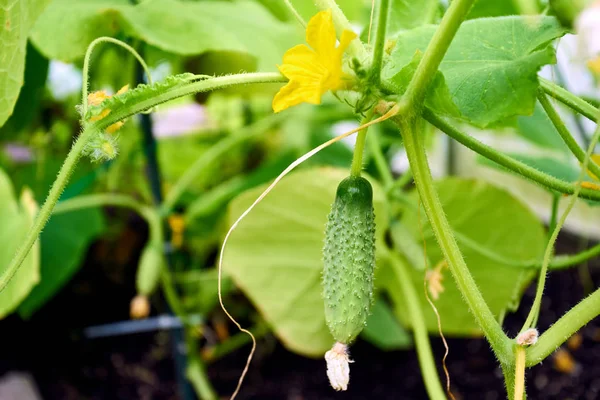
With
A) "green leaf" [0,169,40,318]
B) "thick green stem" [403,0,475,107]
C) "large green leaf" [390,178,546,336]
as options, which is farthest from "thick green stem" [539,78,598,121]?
"green leaf" [0,169,40,318]

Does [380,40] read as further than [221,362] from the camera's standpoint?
No

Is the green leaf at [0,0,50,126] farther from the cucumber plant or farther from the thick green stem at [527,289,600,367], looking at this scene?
the thick green stem at [527,289,600,367]

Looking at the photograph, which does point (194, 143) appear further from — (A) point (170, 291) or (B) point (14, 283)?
(B) point (14, 283)

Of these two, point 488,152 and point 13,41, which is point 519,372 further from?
point 13,41

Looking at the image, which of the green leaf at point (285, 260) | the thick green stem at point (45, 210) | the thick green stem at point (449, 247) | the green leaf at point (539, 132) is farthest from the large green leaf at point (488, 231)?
the thick green stem at point (45, 210)

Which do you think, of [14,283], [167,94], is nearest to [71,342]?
Answer: [14,283]

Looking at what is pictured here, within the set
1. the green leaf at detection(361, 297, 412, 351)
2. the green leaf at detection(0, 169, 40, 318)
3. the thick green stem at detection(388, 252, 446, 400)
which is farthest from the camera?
the green leaf at detection(361, 297, 412, 351)

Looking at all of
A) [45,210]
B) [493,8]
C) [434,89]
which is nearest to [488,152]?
[434,89]
